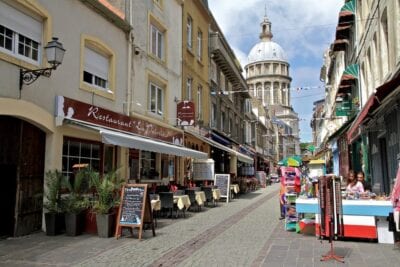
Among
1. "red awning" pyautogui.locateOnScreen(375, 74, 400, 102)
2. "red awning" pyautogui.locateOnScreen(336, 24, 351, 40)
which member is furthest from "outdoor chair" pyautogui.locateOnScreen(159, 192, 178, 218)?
"red awning" pyautogui.locateOnScreen(336, 24, 351, 40)

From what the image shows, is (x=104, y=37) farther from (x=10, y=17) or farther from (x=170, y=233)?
(x=170, y=233)

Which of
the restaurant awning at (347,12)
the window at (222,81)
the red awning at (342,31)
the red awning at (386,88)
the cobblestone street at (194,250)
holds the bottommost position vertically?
the cobblestone street at (194,250)

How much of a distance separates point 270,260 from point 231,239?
2293mm

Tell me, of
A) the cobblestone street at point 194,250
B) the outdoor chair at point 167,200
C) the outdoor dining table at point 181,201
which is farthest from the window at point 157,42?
the cobblestone street at point 194,250

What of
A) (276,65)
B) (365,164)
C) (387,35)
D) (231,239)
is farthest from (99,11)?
(276,65)

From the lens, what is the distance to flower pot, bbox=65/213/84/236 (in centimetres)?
988

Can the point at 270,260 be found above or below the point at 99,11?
below

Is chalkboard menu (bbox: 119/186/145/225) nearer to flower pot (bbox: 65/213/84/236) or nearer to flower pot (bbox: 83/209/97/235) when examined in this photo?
flower pot (bbox: 83/209/97/235)

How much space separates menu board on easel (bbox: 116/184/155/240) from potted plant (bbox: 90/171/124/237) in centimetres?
35

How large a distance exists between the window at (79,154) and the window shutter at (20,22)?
2869 mm

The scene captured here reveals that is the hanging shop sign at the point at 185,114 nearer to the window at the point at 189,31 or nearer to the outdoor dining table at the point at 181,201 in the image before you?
the window at the point at 189,31

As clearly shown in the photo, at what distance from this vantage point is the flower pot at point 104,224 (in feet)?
32.3

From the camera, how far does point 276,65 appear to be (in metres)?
121

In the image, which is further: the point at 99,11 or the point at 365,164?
the point at 365,164
